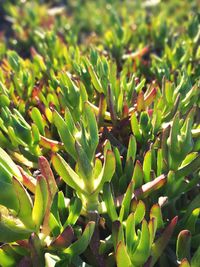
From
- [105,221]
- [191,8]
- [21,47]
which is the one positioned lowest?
[105,221]

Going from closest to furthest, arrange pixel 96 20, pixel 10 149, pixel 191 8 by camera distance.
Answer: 1. pixel 10 149
2. pixel 96 20
3. pixel 191 8

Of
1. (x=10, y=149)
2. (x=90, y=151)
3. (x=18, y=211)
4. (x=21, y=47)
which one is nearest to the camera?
(x=18, y=211)

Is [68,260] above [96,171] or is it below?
below

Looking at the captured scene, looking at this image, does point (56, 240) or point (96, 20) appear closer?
point (56, 240)

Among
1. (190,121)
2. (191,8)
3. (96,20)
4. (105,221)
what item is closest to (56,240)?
(105,221)

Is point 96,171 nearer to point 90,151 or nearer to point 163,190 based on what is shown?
point 90,151

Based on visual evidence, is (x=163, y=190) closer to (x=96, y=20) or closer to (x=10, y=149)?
(x=10, y=149)

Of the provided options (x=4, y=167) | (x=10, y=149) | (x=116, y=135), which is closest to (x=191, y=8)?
(x=116, y=135)
